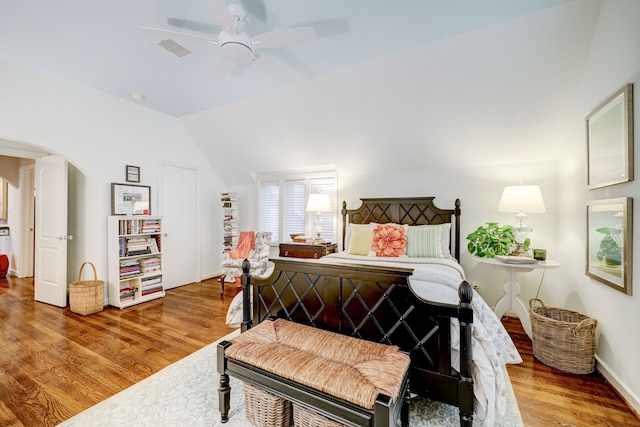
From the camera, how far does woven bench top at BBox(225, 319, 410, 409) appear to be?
4.32ft

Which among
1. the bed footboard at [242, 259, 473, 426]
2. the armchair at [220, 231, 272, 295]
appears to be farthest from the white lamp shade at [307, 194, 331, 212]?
→ the bed footboard at [242, 259, 473, 426]

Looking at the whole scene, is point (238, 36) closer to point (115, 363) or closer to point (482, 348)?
point (482, 348)

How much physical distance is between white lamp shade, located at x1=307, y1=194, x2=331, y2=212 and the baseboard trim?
3224 mm

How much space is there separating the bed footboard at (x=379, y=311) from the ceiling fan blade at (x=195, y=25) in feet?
6.70

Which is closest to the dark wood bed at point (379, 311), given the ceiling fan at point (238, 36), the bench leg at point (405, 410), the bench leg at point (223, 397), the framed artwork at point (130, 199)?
the bench leg at point (405, 410)

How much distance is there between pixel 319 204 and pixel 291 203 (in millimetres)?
937

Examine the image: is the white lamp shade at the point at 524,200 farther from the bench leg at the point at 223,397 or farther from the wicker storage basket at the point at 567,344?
the bench leg at the point at 223,397

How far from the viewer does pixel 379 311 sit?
6.02 ft

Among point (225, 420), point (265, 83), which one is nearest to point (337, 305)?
point (225, 420)

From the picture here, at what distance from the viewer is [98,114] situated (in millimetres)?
3689

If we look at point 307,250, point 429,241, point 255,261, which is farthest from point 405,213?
point 255,261

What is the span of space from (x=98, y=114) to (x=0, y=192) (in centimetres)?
426

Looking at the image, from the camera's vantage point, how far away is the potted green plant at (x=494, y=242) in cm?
307

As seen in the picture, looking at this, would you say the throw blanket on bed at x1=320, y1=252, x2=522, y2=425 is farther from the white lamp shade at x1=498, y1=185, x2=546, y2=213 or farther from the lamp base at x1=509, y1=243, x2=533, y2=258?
the white lamp shade at x1=498, y1=185, x2=546, y2=213
